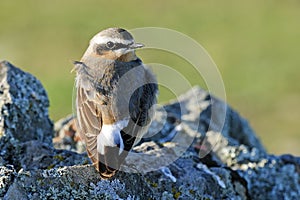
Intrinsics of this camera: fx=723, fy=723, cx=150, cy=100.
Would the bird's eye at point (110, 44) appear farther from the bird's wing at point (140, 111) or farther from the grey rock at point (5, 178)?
the grey rock at point (5, 178)

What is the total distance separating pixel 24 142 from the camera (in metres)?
7.20

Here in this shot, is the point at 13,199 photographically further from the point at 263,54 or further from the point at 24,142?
the point at 263,54

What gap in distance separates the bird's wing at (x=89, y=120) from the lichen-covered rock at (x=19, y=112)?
73cm

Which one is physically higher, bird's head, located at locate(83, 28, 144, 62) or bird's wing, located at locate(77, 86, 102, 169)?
bird's head, located at locate(83, 28, 144, 62)

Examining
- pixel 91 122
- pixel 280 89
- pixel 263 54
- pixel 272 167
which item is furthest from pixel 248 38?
pixel 91 122

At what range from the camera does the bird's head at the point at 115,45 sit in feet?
24.2

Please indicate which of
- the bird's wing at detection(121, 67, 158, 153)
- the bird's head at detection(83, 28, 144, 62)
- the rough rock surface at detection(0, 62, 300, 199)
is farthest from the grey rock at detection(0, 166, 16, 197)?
the bird's head at detection(83, 28, 144, 62)

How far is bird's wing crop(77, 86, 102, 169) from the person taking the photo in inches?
256

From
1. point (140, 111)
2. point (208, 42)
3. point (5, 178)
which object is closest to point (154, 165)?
point (140, 111)

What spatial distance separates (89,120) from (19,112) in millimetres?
1006

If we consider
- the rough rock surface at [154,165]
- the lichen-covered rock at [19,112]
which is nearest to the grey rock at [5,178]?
the rough rock surface at [154,165]

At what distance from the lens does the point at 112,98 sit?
6762 millimetres

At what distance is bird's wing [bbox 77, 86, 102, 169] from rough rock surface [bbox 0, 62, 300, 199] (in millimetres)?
252

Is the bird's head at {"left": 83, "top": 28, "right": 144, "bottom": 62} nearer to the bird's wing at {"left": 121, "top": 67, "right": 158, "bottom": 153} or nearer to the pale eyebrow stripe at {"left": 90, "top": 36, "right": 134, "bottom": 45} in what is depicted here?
the pale eyebrow stripe at {"left": 90, "top": 36, "right": 134, "bottom": 45}
